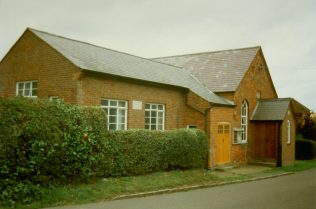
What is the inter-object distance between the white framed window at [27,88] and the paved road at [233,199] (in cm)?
921

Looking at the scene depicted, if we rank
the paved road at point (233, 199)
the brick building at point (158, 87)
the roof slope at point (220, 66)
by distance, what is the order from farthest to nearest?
the roof slope at point (220, 66) < the brick building at point (158, 87) < the paved road at point (233, 199)

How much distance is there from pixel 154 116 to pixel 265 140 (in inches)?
366

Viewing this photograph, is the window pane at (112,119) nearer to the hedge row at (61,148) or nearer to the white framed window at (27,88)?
the hedge row at (61,148)

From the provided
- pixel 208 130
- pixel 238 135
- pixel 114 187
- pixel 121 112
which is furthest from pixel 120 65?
pixel 238 135

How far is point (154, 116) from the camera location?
69.9 ft

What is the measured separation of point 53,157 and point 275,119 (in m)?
17.4

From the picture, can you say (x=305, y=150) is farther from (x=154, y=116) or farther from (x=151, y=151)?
(x=151, y=151)

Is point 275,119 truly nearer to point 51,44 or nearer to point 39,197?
point 51,44

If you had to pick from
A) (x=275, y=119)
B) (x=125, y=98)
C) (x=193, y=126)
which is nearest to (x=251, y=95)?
(x=275, y=119)

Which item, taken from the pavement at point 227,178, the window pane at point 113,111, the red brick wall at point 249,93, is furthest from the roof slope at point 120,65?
the pavement at point 227,178

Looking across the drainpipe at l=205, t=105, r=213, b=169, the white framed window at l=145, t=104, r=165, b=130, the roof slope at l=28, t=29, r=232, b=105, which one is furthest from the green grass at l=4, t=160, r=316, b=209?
the roof slope at l=28, t=29, r=232, b=105

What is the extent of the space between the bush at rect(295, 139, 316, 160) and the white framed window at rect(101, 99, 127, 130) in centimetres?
1922

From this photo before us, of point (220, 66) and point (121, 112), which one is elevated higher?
point (220, 66)

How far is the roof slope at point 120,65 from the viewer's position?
18.0 meters
